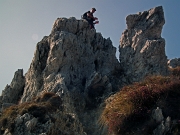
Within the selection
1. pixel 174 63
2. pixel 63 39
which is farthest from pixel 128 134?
pixel 174 63

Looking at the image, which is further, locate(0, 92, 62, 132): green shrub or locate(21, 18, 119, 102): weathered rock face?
locate(21, 18, 119, 102): weathered rock face

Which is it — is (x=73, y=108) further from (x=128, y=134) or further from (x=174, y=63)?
(x=174, y=63)

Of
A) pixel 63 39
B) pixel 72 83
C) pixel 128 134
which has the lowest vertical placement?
Answer: pixel 128 134

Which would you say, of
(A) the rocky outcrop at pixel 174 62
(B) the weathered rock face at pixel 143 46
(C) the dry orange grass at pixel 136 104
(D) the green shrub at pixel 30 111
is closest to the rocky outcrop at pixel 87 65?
(B) the weathered rock face at pixel 143 46

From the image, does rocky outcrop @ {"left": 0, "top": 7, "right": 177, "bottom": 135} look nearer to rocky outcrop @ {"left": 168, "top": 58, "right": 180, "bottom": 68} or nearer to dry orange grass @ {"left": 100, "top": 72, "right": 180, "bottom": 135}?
rocky outcrop @ {"left": 168, "top": 58, "right": 180, "bottom": 68}

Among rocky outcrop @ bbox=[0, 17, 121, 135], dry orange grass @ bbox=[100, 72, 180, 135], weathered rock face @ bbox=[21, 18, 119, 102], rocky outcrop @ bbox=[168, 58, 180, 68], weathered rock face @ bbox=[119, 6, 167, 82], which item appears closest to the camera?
dry orange grass @ bbox=[100, 72, 180, 135]

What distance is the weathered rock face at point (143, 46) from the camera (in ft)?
105

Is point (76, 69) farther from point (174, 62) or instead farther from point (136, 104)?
point (136, 104)

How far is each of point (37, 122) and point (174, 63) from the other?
3323 cm

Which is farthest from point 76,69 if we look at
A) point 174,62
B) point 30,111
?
point 174,62

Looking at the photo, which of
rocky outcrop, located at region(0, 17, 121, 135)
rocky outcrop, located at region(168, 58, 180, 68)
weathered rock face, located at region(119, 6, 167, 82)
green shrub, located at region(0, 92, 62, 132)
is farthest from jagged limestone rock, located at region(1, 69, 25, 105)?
rocky outcrop, located at region(168, 58, 180, 68)

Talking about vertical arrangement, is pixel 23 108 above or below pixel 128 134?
above

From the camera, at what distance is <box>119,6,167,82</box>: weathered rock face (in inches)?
1257

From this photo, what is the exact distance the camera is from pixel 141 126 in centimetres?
823
